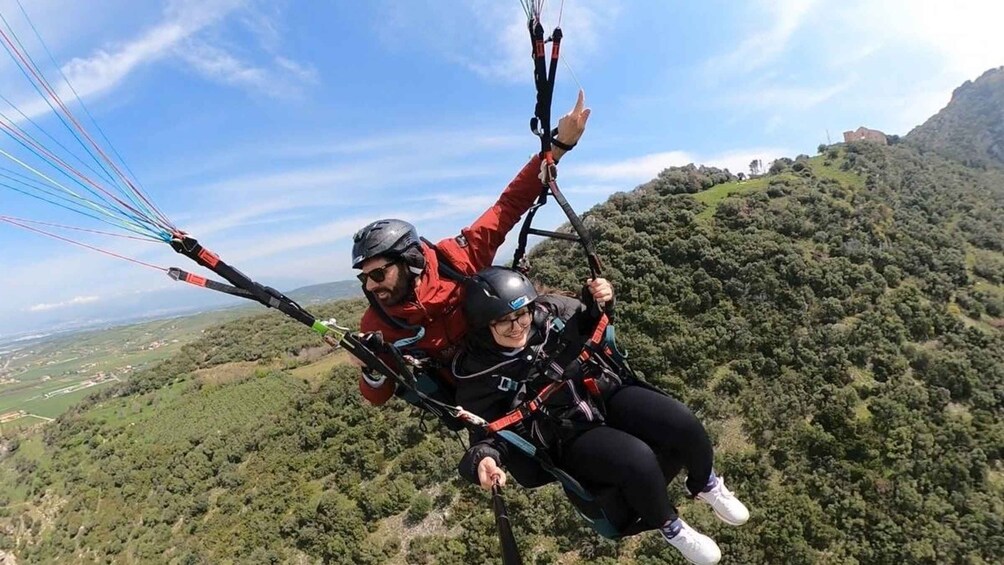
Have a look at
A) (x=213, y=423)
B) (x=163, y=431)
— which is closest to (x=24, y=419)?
(x=163, y=431)

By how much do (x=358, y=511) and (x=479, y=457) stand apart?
909 inches

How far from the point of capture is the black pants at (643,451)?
2969 millimetres

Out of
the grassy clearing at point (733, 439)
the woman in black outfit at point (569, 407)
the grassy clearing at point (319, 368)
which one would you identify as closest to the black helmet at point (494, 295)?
the woman in black outfit at point (569, 407)

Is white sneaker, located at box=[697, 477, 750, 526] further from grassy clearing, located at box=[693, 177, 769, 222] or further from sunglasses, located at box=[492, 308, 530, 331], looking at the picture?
grassy clearing, located at box=[693, 177, 769, 222]

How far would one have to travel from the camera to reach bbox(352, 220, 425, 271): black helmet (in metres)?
3.15

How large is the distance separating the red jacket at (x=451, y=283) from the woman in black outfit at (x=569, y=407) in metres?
0.17

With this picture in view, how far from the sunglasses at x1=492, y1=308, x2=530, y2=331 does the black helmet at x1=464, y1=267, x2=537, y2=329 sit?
5 cm

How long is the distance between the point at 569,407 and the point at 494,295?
887 mm

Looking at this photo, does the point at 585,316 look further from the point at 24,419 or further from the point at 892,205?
the point at 24,419

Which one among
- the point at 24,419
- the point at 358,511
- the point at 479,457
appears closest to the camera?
the point at 479,457

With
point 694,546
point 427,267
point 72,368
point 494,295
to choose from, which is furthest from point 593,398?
point 72,368

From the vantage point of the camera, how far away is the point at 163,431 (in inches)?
1543

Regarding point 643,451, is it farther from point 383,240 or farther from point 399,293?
point 383,240

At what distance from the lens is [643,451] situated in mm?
2990
